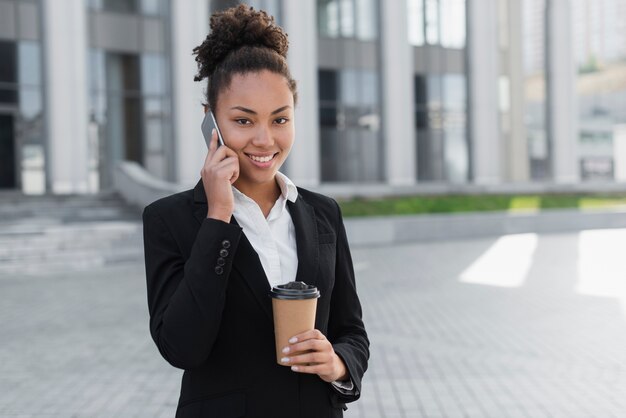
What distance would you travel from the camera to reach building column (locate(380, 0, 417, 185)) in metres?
25.2

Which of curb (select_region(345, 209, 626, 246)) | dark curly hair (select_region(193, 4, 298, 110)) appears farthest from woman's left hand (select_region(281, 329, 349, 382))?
curb (select_region(345, 209, 626, 246))

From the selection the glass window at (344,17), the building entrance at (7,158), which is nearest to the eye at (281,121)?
the building entrance at (7,158)

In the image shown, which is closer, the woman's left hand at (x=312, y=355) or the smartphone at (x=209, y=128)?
the woman's left hand at (x=312, y=355)

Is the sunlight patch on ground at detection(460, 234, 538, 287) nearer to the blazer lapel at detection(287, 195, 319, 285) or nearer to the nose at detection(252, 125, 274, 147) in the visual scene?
the blazer lapel at detection(287, 195, 319, 285)

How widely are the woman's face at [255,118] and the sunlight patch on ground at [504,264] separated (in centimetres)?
903

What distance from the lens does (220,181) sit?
156 centimetres

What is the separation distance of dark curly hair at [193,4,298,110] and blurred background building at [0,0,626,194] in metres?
18.1

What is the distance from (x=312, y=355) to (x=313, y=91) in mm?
22241

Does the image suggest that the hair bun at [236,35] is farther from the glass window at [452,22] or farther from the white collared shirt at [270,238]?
the glass window at [452,22]

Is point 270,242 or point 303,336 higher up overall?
point 270,242

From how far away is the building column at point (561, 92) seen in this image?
2870cm

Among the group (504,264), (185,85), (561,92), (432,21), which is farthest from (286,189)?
(561,92)

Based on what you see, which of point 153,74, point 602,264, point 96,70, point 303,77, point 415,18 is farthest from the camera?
point 415,18

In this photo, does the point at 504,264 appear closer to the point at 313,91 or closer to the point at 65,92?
the point at 313,91
